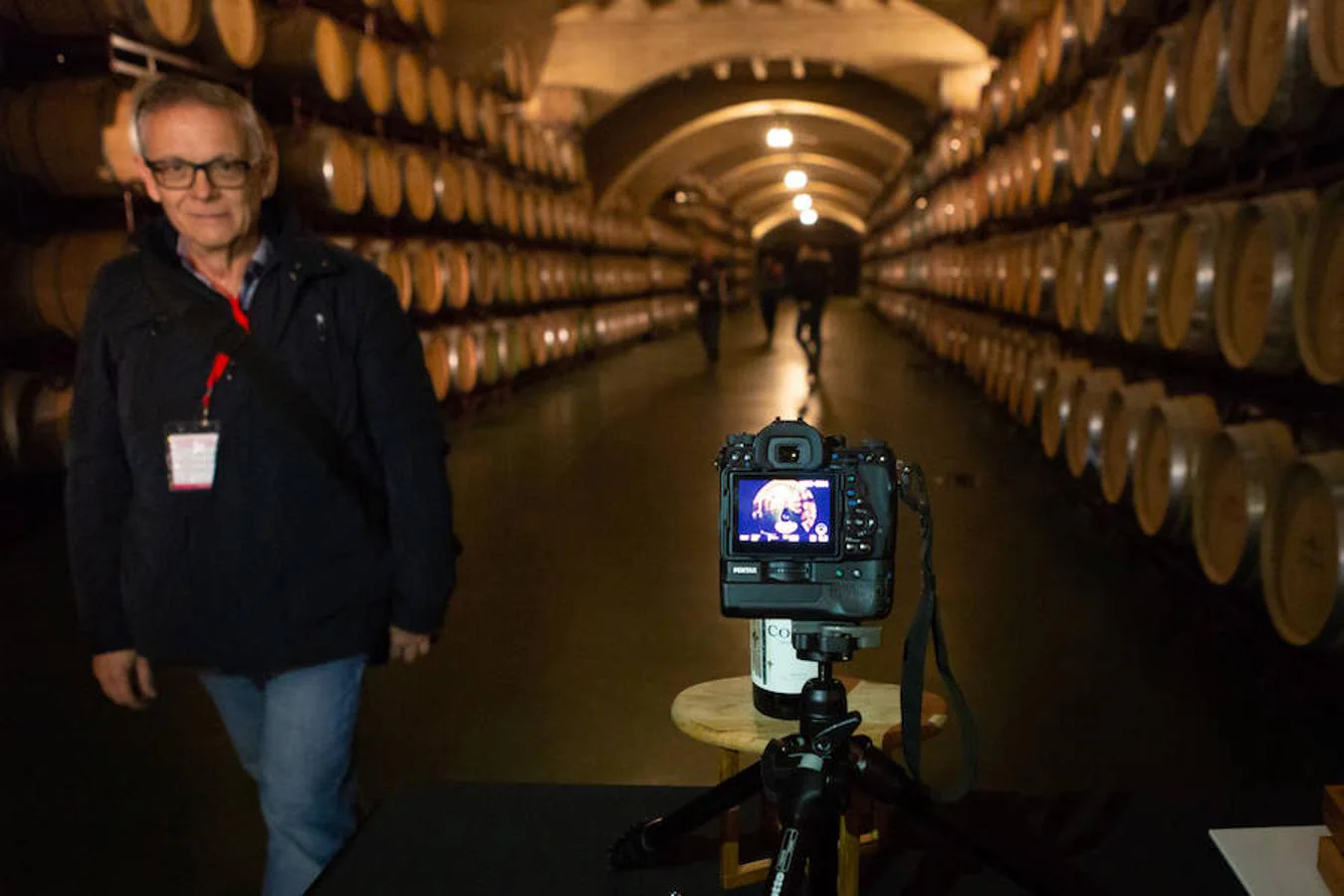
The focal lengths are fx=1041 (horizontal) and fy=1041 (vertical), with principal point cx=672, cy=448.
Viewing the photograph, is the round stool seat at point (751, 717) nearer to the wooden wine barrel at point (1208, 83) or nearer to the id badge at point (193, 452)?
the id badge at point (193, 452)

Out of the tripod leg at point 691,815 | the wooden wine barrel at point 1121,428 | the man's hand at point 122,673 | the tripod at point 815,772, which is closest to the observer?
the tripod at point 815,772

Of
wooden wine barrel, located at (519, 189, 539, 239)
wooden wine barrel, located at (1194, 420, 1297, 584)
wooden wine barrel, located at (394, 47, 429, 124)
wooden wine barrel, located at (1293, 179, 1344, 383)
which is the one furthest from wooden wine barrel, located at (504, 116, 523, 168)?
wooden wine barrel, located at (1293, 179, 1344, 383)

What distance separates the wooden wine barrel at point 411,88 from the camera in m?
8.22

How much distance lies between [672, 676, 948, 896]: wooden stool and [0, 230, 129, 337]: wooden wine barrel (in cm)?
506

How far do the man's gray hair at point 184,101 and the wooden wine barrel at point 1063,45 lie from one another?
5.88 metres

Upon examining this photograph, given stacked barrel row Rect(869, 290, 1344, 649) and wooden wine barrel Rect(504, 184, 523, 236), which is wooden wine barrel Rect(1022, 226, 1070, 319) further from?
wooden wine barrel Rect(504, 184, 523, 236)

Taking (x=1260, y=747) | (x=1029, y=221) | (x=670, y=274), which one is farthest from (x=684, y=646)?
(x=670, y=274)

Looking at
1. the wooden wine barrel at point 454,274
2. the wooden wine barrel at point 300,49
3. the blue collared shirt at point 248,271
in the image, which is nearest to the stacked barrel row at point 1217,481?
the blue collared shirt at point 248,271

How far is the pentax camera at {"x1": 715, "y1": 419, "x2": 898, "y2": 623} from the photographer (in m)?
1.40

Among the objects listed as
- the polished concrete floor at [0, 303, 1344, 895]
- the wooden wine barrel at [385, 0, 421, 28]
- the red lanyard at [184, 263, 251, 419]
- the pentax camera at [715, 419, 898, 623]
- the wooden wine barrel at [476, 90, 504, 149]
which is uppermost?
the wooden wine barrel at [385, 0, 421, 28]

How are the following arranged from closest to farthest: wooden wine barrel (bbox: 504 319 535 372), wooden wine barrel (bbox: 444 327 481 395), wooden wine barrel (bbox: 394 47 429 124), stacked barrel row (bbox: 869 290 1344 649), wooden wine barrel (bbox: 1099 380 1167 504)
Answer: stacked barrel row (bbox: 869 290 1344 649) < wooden wine barrel (bbox: 1099 380 1167 504) < wooden wine barrel (bbox: 394 47 429 124) < wooden wine barrel (bbox: 444 327 481 395) < wooden wine barrel (bbox: 504 319 535 372)

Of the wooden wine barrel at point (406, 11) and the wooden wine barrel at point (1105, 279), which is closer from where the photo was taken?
the wooden wine barrel at point (1105, 279)

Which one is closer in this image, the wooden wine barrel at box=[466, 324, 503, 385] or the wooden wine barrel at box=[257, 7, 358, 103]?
the wooden wine barrel at box=[257, 7, 358, 103]

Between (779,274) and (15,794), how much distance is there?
14075 mm
